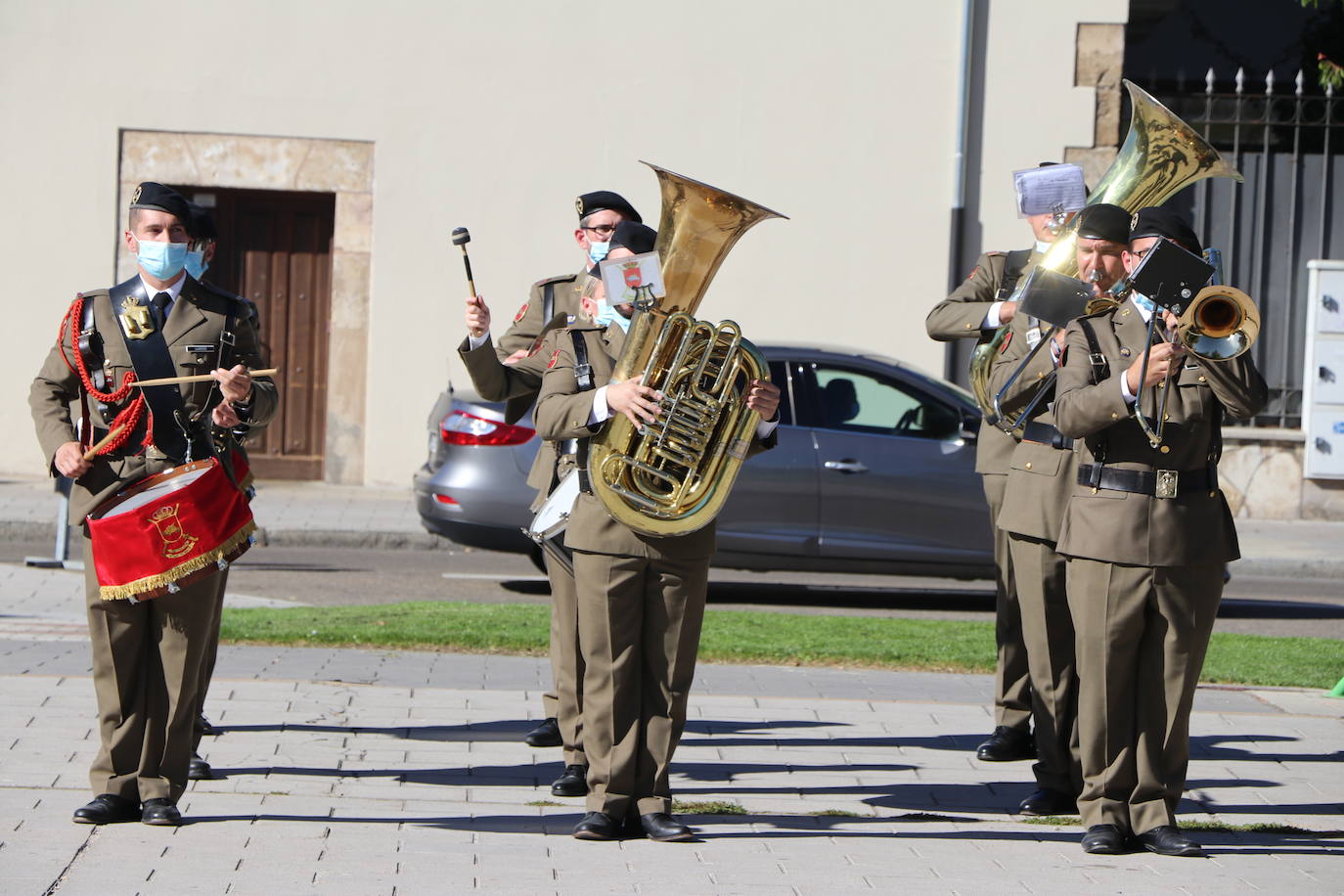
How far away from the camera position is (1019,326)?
6715 millimetres

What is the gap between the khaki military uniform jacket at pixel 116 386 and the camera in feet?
18.4

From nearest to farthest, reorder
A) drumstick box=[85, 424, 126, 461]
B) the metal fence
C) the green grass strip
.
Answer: drumstick box=[85, 424, 126, 461] → the green grass strip → the metal fence

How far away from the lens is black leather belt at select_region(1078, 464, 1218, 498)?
5.53 m

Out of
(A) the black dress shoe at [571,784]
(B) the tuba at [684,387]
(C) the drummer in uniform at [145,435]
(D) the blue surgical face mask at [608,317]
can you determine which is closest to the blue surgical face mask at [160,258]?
(C) the drummer in uniform at [145,435]

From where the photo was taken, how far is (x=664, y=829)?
552cm

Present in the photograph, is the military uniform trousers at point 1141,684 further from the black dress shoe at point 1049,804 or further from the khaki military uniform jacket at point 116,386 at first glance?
the khaki military uniform jacket at point 116,386

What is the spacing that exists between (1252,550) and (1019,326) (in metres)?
9.00

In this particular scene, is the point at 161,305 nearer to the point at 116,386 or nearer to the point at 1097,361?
the point at 116,386

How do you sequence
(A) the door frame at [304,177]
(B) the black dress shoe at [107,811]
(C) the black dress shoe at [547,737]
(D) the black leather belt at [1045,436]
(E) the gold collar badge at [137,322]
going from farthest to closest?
(A) the door frame at [304,177], (C) the black dress shoe at [547,737], (D) the black leather belt at [1045,436], (E) the gold collar badge at [137,322], (B) the black dress shoe at [107,811]

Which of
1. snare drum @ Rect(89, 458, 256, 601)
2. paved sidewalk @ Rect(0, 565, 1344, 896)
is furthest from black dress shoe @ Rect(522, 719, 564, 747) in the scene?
snare drum @ Rect(89, 458, 256, 601)

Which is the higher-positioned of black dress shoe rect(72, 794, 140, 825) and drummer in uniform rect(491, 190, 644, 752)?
drummer in uniform rect(491, 190, 644, 752)

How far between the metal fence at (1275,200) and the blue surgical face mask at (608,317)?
40.4 ft

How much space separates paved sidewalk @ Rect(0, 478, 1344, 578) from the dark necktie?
27.8 feet

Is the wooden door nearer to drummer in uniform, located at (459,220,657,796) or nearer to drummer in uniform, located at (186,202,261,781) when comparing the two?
drummer in uniform, located at (459,220,657,796)
